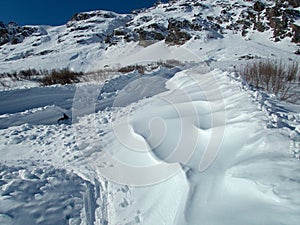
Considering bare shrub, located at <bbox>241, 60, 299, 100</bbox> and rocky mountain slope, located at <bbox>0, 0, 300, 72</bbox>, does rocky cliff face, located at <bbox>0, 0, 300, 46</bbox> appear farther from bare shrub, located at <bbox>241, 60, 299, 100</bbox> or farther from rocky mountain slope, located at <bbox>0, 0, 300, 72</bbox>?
bare shrub, located at <bbox>241, 60, 299, 100</bbox>

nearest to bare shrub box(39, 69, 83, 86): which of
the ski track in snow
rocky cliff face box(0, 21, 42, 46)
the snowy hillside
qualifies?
the snowy hillside

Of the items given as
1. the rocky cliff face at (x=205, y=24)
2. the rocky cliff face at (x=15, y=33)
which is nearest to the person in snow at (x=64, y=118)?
the rocky cliff face at (x=205, y=24)

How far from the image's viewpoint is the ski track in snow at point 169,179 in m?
1.60

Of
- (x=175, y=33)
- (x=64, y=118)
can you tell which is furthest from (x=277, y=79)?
(x=175, y=33)

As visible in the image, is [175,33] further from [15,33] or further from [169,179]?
[15,33]

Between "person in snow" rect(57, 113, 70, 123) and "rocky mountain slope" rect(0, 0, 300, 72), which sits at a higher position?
"person in snow" rect(57, 113, 70, 123)

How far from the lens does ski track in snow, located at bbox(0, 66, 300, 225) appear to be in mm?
1600

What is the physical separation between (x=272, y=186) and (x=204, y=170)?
0.66 m

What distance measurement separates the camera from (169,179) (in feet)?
7.25

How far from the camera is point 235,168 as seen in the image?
1.95 m

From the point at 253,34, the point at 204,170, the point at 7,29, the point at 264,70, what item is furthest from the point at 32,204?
the point at 7,29

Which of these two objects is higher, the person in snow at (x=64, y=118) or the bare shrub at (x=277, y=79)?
the bare shrub at (x=277, y=79)

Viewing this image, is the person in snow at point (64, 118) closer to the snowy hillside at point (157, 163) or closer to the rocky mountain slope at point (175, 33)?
the snowy hillside at point (157, 163)

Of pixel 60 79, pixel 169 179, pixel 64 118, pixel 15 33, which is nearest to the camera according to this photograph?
pixel 169 179
